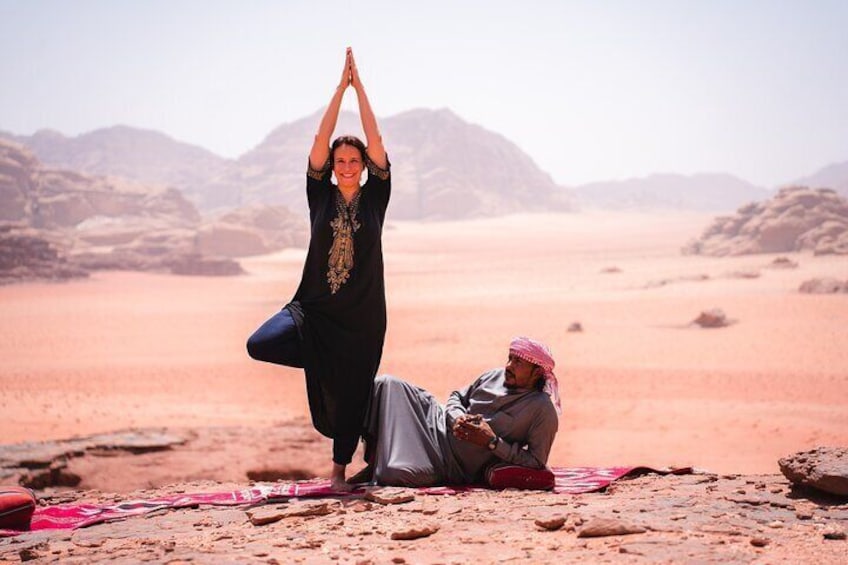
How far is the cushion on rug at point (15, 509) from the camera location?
3.30 metres

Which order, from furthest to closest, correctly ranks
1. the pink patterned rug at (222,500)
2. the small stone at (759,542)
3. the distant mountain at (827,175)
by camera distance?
1. the distant mountain at (827,175)
2. the pink patterned rug at (222,500)
3. the small stone at (759,542)

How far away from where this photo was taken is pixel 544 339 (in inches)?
664

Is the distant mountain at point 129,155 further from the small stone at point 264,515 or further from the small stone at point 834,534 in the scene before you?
the small stone at point 834,534

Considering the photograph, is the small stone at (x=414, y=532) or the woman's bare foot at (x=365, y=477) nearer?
the small stone at (x=414, y=532)

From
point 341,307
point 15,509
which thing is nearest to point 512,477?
point 341,307

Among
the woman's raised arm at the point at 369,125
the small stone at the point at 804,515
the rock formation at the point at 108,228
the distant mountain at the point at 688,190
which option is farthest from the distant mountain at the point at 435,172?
the small stone at the point at 804,515

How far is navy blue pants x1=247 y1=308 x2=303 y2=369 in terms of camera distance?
3588 mm

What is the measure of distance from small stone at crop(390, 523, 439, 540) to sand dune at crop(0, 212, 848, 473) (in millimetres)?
5122

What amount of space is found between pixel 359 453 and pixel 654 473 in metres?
3.20

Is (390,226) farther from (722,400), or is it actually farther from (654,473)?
(654,473)

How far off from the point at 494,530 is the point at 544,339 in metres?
14.2

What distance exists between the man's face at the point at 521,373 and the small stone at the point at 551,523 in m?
0.96

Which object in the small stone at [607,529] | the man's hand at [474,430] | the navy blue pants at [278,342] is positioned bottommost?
the small stone at [607,529]

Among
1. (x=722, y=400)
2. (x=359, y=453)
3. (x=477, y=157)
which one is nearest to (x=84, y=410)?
(x=359, y=453)
